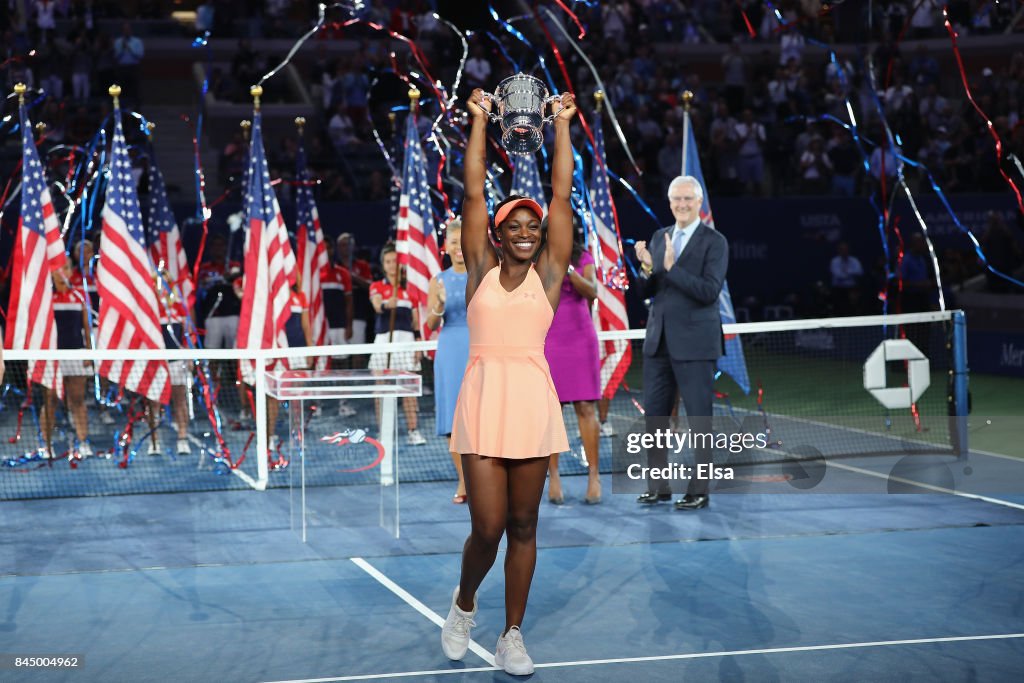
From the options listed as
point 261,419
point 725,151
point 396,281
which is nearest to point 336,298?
point 396,281

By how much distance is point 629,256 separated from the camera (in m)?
21.8

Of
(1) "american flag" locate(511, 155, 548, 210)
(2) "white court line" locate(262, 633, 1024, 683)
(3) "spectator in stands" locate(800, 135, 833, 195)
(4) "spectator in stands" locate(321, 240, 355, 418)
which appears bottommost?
(2) "white court line" locate(262, 633, 1024, 683)

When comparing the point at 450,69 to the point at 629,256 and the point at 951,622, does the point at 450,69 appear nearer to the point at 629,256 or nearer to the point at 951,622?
the point at 629,256

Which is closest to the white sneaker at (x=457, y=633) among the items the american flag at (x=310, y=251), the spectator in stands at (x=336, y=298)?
the american flag at (x=310, y=251)

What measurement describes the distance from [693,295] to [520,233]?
339 centimetres

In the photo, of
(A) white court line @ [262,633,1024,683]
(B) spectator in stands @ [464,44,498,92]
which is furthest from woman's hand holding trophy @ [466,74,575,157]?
(B) spectator in stands @ [464,44,498,92]

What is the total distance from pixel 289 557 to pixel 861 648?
343 centimetres

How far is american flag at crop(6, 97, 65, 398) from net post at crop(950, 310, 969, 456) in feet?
23.9

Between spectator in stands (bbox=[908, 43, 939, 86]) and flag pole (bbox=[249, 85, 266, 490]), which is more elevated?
spectator in stands (bbox=[908, 43, 939, 86])

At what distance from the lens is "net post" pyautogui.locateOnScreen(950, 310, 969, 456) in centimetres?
1028

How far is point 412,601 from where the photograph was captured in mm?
6602

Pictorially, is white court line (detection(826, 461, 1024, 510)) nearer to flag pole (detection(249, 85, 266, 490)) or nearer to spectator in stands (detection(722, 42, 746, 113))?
flag pole (detection(249, 85, 266, 490))

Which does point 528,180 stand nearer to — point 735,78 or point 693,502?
point 693,502
